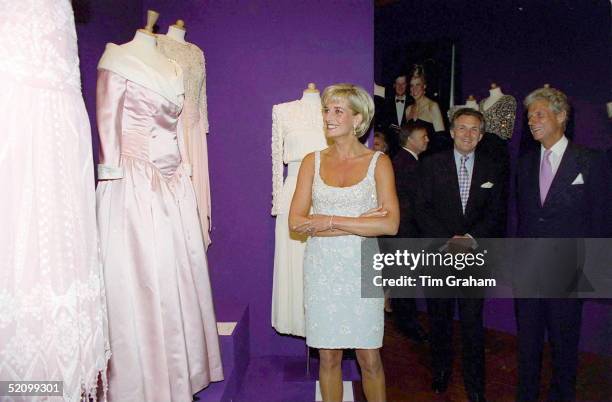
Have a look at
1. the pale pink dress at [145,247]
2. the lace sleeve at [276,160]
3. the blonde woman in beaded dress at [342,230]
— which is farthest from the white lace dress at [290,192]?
the pale pink dress at [145,247]

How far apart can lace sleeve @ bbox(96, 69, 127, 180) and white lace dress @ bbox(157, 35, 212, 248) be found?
89cm

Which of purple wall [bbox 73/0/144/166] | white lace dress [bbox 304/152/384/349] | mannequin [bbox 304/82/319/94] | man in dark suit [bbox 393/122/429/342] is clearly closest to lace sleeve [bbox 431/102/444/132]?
man in dark suit [bbox 393/122/429/342]

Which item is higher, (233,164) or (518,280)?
(233,164)

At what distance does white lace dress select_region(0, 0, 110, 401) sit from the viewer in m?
1.26

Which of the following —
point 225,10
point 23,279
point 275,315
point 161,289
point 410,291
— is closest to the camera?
point 23,279

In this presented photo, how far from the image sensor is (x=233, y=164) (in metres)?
3.56

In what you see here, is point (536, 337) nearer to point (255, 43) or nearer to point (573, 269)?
point (573, 269)

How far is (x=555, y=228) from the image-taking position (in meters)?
2.49

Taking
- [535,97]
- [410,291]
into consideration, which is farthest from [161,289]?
[410,291]

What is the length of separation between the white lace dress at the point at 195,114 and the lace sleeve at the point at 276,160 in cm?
42

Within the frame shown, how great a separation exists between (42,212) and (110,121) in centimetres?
79

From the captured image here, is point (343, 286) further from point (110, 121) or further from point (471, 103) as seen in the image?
point (471, 103)

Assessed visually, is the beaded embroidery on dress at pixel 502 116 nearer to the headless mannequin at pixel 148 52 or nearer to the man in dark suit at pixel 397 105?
the man in dark suit at pixel 397 105

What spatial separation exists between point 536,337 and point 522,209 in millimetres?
651
